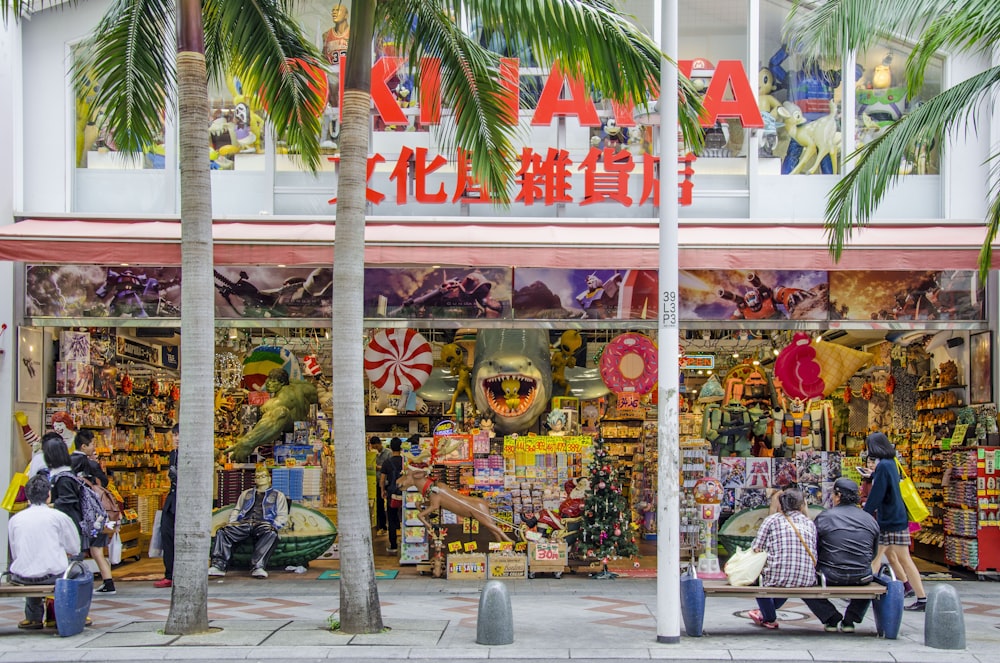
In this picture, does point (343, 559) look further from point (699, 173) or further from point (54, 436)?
point (699, 173)

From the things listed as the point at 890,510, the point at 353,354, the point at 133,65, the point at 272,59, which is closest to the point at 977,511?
the point at 890,510

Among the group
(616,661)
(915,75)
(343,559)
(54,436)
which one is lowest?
(616,661)

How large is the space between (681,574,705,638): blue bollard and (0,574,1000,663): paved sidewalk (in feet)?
Answer: 0.36

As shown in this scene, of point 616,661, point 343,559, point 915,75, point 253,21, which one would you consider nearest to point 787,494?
point 616,661

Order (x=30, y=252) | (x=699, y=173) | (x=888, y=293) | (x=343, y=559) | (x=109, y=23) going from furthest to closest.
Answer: (x=699, y=173), (x=888, y=293), (x=30, y=252), (x=109, y=23), (x=343, y=559)

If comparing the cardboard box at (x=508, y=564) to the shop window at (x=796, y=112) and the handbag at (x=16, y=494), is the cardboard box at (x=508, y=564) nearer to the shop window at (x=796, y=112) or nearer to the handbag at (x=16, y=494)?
the handbag at (x=16, y=494)

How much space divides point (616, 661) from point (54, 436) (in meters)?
6.66

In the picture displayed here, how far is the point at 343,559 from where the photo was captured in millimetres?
9930

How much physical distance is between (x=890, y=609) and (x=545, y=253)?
5.63 metres

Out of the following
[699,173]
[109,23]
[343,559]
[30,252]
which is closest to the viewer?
[343,559]

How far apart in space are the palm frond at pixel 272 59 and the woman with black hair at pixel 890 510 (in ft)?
23.5

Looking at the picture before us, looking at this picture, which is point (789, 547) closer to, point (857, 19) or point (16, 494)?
point (857, 19)

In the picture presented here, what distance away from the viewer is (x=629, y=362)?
14438mm

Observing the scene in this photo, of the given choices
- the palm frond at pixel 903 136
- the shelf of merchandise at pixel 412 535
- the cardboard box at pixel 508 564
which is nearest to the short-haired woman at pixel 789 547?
the palm frond at pixel 903 136
